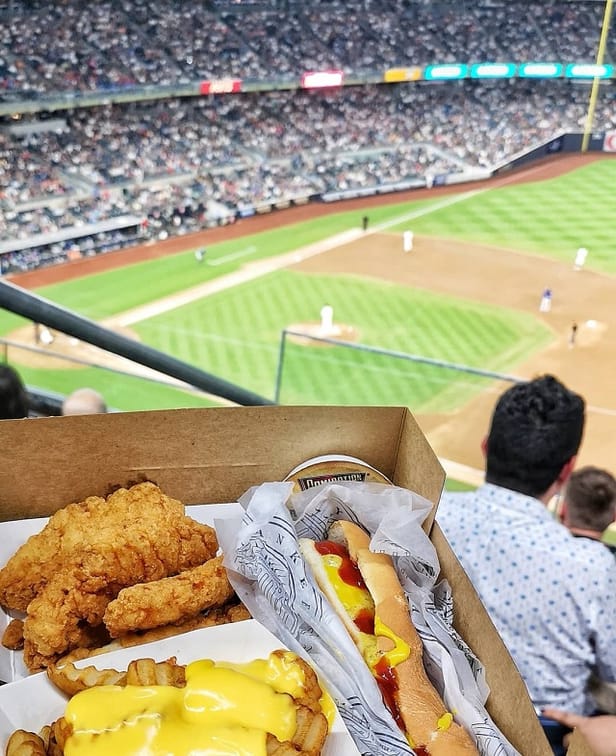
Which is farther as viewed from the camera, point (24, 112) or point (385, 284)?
point (24, 112)

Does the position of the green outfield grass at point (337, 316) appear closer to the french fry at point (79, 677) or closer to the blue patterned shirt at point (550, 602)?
the blue patterned shirt at point (550, 602)

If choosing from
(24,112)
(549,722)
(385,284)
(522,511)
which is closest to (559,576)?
(522,511)

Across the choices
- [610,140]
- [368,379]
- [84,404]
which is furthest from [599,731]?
Answer: [610,140]

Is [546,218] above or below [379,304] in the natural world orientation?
above

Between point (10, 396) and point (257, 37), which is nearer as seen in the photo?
point (10, 396)

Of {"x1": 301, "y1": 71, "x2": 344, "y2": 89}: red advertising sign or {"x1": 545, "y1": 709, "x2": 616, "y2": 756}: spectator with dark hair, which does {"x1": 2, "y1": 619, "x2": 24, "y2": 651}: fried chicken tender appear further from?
{"x1": 301, "y1": 71, "x2": 344, "y2": 89}: red advertising sign

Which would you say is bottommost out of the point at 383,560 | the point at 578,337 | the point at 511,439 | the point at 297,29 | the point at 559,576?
the point at 578,337

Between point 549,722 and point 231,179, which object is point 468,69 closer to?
point 231,179

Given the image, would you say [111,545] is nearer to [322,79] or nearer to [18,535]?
[18,535]
